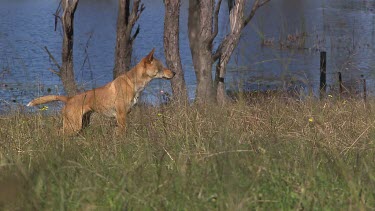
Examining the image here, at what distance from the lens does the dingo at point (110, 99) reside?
7941 millimetres

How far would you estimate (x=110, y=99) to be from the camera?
841cm

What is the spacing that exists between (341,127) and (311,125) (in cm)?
30

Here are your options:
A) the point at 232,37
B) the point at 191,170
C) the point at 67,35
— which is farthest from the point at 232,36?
the point at 191,170

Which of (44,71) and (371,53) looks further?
(371,53)

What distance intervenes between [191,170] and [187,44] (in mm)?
19355

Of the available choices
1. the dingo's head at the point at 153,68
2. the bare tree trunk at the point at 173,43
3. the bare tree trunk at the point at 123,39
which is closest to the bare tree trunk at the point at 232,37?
the bare tree trunk at the point at 173,43

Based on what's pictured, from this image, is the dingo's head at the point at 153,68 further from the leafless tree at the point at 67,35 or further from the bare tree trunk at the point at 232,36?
the leafless tree at the point at 67,35

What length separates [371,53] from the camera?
2422 cm

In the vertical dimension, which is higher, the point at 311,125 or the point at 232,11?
the point at 232,11

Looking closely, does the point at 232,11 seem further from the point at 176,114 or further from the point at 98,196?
the point at 98,196

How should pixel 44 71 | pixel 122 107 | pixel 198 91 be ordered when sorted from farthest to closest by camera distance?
1. pixel 44 71
2. pixel 198 91
3. pixel 122 107

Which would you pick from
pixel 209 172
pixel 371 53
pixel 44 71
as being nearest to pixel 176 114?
pixel 209 172

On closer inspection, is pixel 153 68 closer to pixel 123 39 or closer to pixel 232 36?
pixel 232 36

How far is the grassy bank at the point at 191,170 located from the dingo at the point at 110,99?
1.49m
